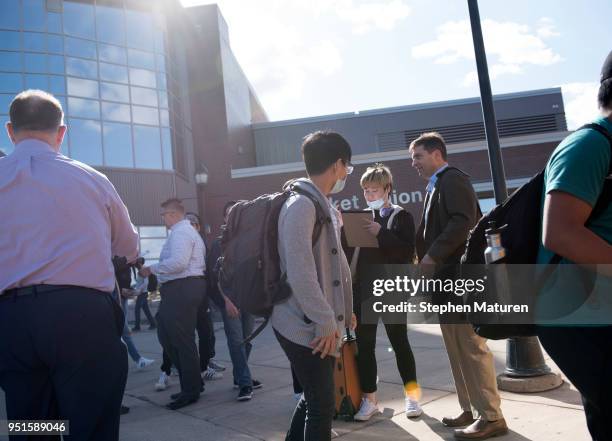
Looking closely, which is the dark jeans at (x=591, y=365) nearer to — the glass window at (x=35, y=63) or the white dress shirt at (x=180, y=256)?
the white dress shirt at (x=180, y=256)

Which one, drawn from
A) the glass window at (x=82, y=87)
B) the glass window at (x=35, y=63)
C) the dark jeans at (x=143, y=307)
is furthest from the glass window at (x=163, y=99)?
the dark jeans at (x=143, y=307)

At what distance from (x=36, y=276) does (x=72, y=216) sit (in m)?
0.28

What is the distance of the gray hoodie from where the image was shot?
2514mm

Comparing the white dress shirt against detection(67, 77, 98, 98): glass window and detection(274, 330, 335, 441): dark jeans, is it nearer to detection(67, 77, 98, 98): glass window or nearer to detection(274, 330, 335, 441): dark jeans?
detection(274, 330, 335, 441): dark jeans

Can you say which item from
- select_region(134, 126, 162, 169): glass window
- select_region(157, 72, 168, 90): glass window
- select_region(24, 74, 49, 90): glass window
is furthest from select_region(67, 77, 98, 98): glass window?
select_region(157, 72, 168, 90): glass window

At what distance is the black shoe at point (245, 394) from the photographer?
535cm

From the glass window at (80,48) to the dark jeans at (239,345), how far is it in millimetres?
22174

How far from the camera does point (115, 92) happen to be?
25.1 meters

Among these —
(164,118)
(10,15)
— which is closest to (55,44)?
(10,15)

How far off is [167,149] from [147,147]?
3.14ft

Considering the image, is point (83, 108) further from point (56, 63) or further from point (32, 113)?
point (32, 113)

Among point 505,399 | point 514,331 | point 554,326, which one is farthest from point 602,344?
point 505,399

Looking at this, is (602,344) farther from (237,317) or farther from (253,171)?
(253,171)

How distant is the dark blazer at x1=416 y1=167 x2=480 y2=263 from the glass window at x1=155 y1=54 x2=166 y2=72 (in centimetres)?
2479
